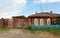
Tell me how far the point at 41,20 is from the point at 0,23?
8.71 metres

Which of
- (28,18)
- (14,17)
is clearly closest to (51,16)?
(28,18)

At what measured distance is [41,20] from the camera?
3959cm

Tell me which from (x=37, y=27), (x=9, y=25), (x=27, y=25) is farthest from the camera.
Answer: (x=9, y=25)

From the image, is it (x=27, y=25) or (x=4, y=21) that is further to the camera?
(x=4, y=21)

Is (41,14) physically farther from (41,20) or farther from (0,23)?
(0,23)

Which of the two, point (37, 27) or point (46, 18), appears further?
point (46, 18)

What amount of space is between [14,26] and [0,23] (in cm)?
409

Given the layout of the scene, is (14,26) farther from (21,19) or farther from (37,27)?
(37,27)

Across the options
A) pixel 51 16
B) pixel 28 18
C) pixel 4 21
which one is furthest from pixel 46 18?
pixel 4 21

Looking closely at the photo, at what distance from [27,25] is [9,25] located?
458 cm

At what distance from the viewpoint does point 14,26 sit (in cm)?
3869

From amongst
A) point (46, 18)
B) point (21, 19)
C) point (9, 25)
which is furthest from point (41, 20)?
point (9, 25)

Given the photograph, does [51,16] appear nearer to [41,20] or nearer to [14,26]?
[41,20]

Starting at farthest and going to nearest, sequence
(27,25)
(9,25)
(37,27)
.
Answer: (9,25)
(27,25)
(37,27)
